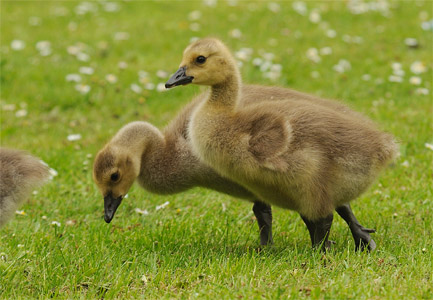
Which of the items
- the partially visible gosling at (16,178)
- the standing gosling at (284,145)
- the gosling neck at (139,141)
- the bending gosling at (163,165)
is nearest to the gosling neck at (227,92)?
the standing gosling at (284,145)

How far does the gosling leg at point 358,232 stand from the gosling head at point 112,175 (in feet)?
4.83

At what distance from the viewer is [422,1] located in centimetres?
1245

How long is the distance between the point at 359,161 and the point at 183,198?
2016 mm

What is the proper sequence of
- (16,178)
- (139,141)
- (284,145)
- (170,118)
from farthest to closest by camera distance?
(170,118)
(139,141)
(16,178)
(284,145)

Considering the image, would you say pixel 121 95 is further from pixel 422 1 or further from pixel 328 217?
pixel 422 1

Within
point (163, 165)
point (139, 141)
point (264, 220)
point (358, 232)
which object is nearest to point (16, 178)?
point (139, 141)

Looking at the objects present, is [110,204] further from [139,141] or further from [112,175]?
[139,141]

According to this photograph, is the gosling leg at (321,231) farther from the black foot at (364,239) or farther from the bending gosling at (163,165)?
the bending gosling at (163,165)

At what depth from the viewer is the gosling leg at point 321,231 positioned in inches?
163

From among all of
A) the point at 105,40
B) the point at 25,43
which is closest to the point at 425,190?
the point at 105,40

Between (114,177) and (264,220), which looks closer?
(114,177)

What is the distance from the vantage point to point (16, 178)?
395 cm

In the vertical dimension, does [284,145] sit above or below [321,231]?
above

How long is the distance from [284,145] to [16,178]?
161cm
